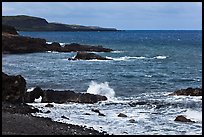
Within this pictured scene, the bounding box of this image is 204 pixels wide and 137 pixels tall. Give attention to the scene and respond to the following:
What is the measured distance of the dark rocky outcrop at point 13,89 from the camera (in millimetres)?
25875

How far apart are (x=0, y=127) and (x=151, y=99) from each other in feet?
44.8

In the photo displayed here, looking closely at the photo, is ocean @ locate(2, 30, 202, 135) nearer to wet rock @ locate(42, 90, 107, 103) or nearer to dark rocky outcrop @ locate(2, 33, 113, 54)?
wet rock @ locate(42, 90, 107, 103)

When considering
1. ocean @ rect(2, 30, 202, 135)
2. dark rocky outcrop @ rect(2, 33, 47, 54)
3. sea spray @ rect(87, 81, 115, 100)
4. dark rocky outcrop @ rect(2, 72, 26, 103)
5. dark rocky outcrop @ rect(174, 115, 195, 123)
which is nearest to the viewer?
ocean @ rect(2, 30, 202, 135)

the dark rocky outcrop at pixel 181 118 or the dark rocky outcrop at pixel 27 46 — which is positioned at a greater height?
the dark rocky outcrop at pixel 27 46

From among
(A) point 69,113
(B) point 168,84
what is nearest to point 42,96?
(A) point 69,113

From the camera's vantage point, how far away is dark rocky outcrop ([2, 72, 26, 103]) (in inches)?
1019

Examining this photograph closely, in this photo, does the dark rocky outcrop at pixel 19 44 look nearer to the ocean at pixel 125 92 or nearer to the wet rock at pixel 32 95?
the ocean at pixel 125 92

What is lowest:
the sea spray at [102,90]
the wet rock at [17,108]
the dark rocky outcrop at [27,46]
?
the wet rock at [17,108]

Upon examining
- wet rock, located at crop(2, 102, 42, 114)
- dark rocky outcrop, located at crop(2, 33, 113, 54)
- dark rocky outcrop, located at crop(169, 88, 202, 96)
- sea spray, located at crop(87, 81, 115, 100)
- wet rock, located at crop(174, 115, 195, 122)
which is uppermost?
dark rocky outcrop, located at crop(2, 33, 113, 54)

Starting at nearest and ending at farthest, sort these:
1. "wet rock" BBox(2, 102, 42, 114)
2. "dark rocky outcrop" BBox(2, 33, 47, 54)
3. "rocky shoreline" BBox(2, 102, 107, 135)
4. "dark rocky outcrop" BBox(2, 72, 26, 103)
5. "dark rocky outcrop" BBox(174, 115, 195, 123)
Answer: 1. "rocky shoreline" BBox(2, 102, 107, 135)
2. "dark rocky outcrop" BBox(174, 115, 195, 123)
3. "wet rock" BBox(2, 102, 42, 114)
4. "dark rocky outcrop" BBox(2, 72, 26, 103)
5. "dark rocky outcrop" BBox(2, 33, 47, 54)

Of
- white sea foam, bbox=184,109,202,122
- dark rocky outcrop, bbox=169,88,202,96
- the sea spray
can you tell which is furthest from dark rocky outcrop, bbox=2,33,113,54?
white sea foam, bbox=184,109,202,122

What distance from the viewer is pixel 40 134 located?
17531mm

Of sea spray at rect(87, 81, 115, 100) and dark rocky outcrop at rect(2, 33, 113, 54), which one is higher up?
dark rocky outcrop at rect(2, 33, 113, 54)

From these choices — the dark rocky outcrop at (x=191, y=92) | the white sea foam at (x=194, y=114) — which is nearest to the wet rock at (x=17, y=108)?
the white sea foam at (x=194, y=114)
